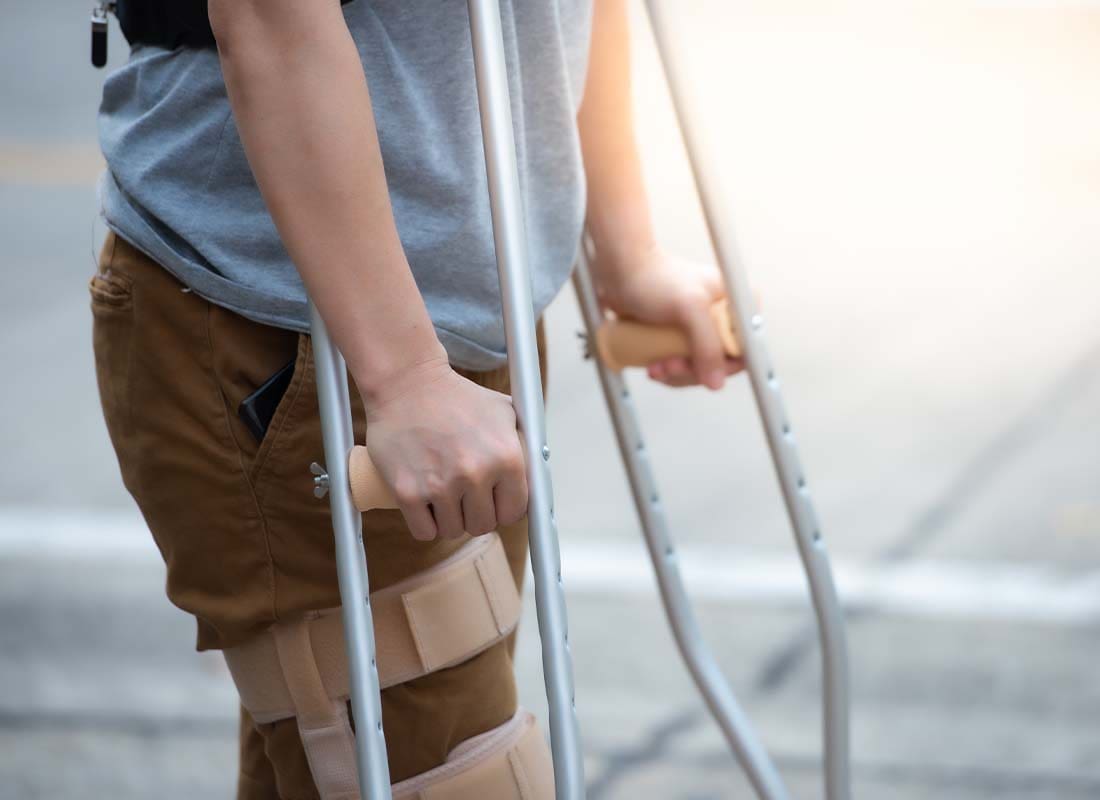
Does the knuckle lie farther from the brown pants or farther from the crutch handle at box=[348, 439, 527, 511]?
the brown pants

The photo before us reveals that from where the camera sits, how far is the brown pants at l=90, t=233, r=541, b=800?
1.55 m

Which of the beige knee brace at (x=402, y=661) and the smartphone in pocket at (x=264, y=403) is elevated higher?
the smartphone in pocket at (x=264, y=403)

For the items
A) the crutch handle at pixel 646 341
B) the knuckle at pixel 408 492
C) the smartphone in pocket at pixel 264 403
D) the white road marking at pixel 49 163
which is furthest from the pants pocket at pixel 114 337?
the white road marking at pixel 49 163

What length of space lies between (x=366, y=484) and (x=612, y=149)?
26.2 inches

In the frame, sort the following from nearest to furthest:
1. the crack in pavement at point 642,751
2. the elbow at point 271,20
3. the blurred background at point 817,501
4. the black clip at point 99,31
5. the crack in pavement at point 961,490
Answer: the elbow at point 271,20 → the black clip at point 99,31 → the crack in pavement at point 642,751 → the blurred background at point 817,501 → the crack in pavement at point 961,490

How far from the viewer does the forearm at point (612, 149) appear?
1897mm

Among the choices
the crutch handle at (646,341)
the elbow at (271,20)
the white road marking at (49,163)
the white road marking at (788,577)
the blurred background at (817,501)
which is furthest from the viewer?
the white road marking at (49,163)

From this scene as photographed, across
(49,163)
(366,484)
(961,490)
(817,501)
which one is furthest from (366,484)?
(49,163)

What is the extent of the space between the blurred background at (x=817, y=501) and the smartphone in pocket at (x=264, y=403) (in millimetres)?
579

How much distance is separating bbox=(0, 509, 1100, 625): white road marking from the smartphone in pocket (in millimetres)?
2555

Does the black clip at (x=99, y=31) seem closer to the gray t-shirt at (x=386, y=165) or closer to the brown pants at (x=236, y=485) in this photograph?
the gray t-shirt at (x=386, y=165)

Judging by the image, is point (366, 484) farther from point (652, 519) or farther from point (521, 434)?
point (652, 519)

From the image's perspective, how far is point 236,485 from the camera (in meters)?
1.57

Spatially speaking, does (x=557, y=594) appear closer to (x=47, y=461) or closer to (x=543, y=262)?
(x=543, y=262)
